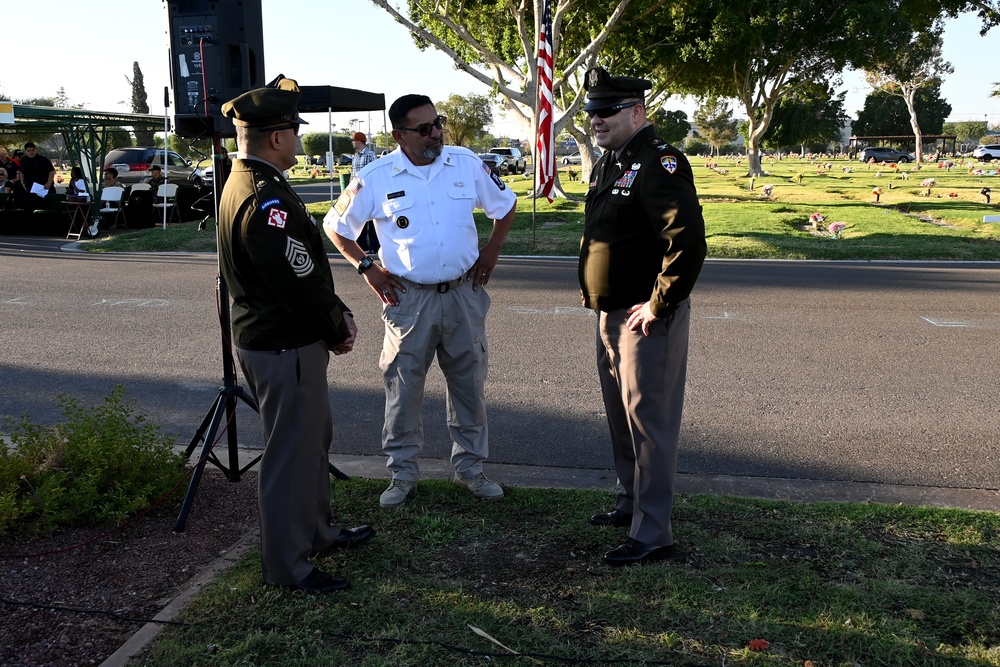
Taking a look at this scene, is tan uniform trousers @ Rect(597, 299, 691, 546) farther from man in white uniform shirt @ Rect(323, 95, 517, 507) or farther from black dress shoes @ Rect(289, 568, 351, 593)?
black dress shoes @ Rect(289, 568, 351, 593)

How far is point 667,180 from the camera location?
329cm

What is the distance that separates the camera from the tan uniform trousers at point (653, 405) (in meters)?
3.52

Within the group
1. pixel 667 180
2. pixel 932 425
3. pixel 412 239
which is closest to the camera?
pixel 667 180

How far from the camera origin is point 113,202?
61.7 feet

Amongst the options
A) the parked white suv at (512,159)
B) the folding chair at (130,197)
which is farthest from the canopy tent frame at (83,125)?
the parked white suv at (512,159)

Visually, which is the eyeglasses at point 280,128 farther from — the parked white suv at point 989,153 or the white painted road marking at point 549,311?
the parked white suv at point 989,153

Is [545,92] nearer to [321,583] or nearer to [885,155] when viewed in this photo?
[321,583]

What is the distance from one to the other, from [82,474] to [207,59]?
2151 mm

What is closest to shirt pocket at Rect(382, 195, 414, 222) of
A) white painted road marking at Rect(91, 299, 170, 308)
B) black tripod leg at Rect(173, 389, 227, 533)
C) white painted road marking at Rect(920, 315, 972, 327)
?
black tripod leg at Rect(173, 389, 227, 533)

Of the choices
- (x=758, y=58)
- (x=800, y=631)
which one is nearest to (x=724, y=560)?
(x=800, y=631)

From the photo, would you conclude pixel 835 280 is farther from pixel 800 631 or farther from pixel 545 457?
pixel 800 631

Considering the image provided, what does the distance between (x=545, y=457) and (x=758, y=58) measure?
3581cm

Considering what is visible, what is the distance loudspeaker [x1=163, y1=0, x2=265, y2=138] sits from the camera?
438 centimetres

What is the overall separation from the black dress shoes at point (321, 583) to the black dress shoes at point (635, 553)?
1.07 metres
